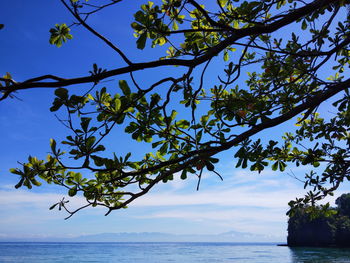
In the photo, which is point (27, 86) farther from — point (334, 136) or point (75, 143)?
point (334, 136)

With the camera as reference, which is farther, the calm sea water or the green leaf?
the calm sea water

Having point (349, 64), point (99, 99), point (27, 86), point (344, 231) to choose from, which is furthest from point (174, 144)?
point (344, 231)

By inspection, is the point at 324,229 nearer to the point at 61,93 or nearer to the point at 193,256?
the point at 193,256

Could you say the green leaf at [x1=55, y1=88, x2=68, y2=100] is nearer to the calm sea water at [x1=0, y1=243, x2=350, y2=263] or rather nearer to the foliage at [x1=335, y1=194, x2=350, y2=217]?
the calm sea water at [x1=0, y1=243, x2=350, y2=263]

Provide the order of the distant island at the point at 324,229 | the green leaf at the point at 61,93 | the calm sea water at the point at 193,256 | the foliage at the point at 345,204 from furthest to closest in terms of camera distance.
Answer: the foliage at the point at 345,204, the distant island at the point at 324,229, the calm sea water at the point at 193,256, the green leaf at the point at 61,93

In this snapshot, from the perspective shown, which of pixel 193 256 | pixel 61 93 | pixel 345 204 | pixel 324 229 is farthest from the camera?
pixel 324 229

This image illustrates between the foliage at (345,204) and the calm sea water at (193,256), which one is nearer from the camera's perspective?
Result: the calm sea water at (193,256)

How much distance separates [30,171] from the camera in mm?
2525

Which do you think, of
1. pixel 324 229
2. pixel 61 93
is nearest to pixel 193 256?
pixel 324 229

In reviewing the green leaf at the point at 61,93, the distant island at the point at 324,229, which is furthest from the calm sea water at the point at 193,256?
the green leaf at the point at 61,93

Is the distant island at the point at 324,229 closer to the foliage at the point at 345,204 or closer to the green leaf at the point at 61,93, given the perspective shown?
the foliage at the point at 345,204

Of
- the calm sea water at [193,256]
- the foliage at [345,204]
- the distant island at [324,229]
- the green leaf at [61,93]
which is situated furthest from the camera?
the foliage at [345,204]

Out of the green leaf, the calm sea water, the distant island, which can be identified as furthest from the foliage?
the green leaf

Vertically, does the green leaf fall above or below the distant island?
above
